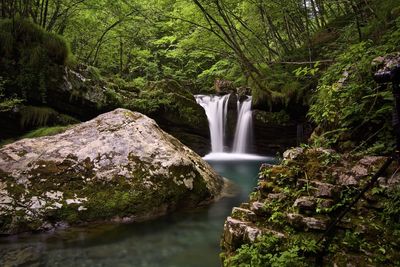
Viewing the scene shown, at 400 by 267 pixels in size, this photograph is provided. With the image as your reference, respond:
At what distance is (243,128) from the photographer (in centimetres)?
1274

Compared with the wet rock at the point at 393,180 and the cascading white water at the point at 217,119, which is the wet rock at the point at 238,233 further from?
the cascading white water at the point at 217,119

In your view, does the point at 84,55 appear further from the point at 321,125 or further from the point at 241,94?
the point at 321,125

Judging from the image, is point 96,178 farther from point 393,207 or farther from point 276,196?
point 393,207

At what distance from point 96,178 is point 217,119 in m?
8.51

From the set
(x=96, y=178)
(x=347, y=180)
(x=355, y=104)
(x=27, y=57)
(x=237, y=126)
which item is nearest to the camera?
(x=347, y=180)

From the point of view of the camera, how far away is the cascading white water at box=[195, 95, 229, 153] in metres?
12.9

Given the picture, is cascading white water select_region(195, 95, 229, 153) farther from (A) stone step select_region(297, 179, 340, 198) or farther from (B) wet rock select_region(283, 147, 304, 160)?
(A) stone step select_region(297, 179, 340, 198)

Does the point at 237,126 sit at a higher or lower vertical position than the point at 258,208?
higher

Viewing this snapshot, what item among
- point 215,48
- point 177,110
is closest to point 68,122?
point 177,110

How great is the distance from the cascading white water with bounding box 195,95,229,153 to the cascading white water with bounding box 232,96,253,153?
574 millimetres

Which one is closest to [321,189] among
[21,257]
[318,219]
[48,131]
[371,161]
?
[318,219]

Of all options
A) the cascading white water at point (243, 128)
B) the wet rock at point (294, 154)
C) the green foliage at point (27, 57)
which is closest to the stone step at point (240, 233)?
the wet rock at point (294, 154)

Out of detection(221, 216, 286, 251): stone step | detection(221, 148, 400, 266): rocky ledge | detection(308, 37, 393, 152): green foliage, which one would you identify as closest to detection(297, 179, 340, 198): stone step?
detection(221, 148, 400, 266): rocky ledge

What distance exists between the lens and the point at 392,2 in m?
5.24
